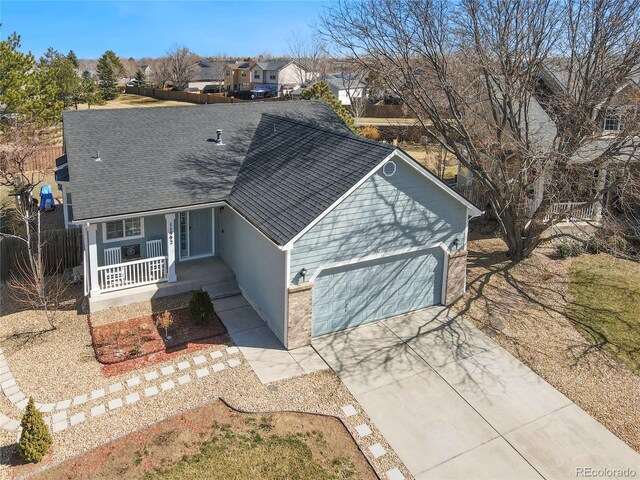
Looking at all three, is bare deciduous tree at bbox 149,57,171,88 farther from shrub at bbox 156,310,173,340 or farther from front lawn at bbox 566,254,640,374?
front lawn at bbox 566,254,640,374

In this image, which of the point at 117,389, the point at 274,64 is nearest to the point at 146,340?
the point at 117,389

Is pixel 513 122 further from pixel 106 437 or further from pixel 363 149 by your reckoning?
pixel 106 437

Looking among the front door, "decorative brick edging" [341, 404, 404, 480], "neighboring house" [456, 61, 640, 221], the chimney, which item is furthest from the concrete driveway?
the chimney

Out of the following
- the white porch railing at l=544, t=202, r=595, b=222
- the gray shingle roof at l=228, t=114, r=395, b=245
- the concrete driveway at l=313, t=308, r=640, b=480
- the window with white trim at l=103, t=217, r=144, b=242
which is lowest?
the concrete driveway at l=313, t=308, r=640, b=480

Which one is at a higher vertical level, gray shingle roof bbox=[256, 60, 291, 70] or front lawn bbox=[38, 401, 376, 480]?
gray shingle roof bbox=[256, 60, 291, 70]

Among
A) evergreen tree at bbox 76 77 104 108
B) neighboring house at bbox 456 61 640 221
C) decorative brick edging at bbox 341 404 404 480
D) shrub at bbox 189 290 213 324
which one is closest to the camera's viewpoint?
decorative brick edging at bbox 341 404 404 480

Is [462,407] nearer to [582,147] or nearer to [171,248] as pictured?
[171,248]
